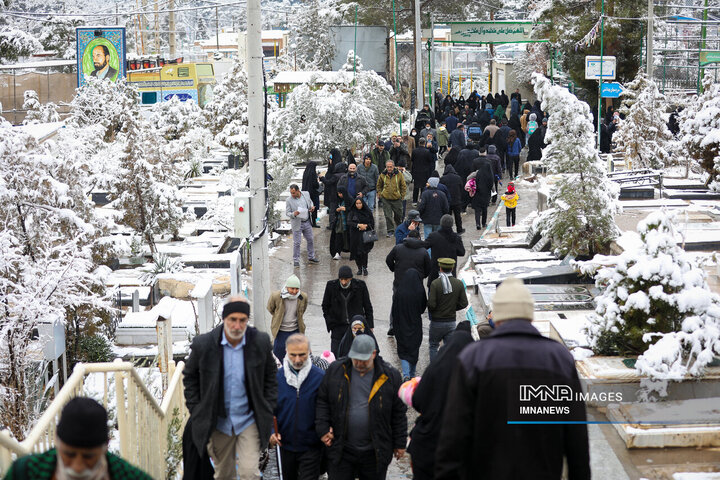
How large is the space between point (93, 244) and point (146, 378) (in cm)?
406

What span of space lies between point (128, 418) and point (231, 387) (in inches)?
24.6

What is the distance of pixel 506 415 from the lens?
3.60 metres

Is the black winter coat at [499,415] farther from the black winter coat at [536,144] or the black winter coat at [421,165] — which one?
the black winter coat at [536,144]

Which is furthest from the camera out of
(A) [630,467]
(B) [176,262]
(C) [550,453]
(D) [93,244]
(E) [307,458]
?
(B) [176,262]

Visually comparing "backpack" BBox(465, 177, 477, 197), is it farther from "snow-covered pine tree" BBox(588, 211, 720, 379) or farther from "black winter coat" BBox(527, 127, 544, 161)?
"snow-covered pine tree" BBox(588, 211, 720, 379)

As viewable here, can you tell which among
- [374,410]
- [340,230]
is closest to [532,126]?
[340,230]

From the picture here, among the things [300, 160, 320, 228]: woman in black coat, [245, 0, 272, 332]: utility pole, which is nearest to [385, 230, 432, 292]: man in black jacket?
[245, 0, 272, 332]: utility pole

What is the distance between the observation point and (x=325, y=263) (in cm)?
1588

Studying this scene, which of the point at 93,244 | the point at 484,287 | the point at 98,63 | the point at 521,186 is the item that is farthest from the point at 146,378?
the point at 98,63

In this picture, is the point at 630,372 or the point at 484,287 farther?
the point at 484,287

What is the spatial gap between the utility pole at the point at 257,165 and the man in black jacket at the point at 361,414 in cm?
417

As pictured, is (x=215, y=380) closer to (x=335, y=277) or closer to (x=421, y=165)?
(x=335, y=277)

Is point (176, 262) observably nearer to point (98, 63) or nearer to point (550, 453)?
point (550, 453)

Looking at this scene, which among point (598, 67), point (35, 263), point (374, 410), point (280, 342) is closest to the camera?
point (374, 410)
